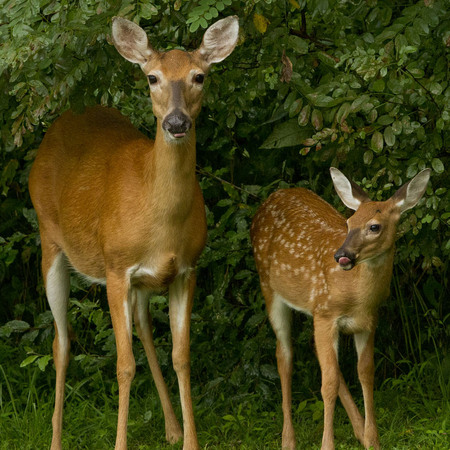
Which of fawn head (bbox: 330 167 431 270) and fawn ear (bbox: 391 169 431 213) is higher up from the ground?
fawn ear (bbox: 391 169 431 213)

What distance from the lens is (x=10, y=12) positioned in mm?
4922

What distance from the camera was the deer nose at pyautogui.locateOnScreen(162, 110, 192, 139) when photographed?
5.20 meters

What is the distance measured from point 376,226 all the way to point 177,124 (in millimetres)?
1245

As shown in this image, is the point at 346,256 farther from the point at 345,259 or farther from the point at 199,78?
the point at 199,78

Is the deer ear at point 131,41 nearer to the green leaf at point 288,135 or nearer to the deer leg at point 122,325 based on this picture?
the green leaf at point 288,135

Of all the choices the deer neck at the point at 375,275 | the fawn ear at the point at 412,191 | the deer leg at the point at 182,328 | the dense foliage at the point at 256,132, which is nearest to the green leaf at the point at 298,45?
the dense foliage at the point at 256,132

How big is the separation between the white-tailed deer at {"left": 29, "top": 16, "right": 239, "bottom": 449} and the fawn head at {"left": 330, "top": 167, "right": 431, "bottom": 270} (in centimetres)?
91

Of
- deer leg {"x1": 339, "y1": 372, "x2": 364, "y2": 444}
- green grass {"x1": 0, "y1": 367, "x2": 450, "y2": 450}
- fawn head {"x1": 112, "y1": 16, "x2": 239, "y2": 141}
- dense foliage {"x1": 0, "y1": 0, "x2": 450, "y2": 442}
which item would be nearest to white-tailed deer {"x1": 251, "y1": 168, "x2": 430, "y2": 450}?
deer leg {"x1": 339, "y1": 372, "x2": 364, "y2": 444}

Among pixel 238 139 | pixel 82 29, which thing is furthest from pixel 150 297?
pixel 82 29

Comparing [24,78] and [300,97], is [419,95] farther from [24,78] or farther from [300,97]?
[24,78]

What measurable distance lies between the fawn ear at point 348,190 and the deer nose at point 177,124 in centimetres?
107

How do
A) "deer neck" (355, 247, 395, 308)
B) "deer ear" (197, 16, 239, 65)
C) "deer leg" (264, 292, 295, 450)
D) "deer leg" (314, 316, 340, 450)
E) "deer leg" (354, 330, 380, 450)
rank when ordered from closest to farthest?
1. "deer ear" (197, 16, 239, 65)
2. "deer neck" (355, 247, 395, 308)
3. "deer leg" (314, 316, 340, 450)
4. "deer leg" (354, 330, 380, 450)
5. "deer leg" (264, 292, 295, 450)

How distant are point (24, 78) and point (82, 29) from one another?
0.63 m

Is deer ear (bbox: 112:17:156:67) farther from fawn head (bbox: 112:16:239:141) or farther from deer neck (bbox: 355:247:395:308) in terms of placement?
deer neck (bbox: 355:247:395:308)
